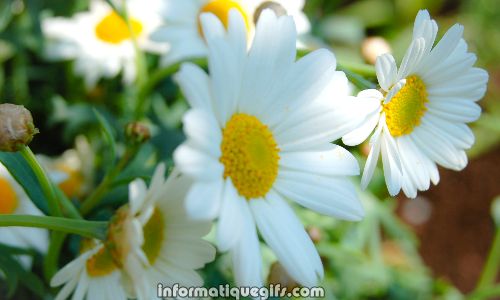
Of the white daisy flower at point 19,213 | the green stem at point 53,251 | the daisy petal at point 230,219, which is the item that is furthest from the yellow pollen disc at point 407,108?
the white daisy flower at point 19,213

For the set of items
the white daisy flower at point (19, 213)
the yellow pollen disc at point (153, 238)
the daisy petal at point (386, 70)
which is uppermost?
the daisy petal at point (386, 70)

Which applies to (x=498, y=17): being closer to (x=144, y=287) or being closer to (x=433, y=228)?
(x=433, y=228)

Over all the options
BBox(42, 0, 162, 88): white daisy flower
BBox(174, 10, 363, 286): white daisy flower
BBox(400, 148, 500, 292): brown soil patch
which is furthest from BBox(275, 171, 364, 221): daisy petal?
BBox(400, 148, 500, 292): brown soil patch

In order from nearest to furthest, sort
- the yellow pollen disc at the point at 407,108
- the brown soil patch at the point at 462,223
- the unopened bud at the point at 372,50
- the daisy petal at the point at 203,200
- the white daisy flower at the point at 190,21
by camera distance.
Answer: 1. the daisy petal at the point at 203,200
2. the yellow pollen disc at the point at 407,108
3. the white daisy flower at the point at 190,21
4. the unopened bud at the point at 372,50
5. the brown soil patch at the point at 462,223

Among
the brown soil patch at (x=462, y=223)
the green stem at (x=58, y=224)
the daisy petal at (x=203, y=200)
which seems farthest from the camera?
the brown soil patch at (x=462, y=223)

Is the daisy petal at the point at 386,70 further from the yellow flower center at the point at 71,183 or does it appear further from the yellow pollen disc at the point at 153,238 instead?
the yellow flower center at the point at 71,183

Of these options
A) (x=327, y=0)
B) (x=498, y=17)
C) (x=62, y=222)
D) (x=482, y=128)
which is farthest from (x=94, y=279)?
(x=498, y=17)

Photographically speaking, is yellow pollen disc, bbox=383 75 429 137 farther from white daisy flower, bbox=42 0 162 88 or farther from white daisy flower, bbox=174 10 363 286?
white daisy flower, bbox=42 0 162 88
